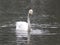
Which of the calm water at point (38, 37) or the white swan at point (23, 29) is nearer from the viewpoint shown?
the calm water at point (38, 37)

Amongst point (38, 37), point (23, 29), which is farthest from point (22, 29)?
point (38, 37)

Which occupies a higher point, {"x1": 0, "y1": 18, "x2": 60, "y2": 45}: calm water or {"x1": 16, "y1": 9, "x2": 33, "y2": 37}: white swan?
{"x1": 16, "y1": 9, "x2": 33, "y2": 37}: white swan

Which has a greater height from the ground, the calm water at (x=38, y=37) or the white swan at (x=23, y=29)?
the white swan at (x=23, y=29)

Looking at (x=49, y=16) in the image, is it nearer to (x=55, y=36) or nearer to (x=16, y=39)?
(x=55, y=36)

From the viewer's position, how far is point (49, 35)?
3982 mm

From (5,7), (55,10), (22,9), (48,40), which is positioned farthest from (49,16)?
(48,40)

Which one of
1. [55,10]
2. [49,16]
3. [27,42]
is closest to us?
[27,42]

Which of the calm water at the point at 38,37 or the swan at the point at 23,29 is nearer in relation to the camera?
the calm water at the point at 38,37

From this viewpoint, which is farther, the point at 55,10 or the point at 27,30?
the point at 55,10

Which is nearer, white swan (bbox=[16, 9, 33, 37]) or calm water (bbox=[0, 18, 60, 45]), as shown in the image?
calm water (bbox=[0, 18, 60, 45])

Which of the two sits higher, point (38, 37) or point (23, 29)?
point (23, 29)

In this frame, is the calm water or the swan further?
the swan

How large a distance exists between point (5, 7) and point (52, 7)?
1.44m

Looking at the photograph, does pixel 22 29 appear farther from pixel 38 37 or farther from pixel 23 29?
pixel 38 37
